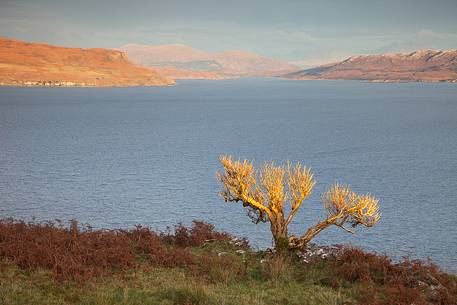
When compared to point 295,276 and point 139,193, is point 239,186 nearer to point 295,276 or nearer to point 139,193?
point 295,276

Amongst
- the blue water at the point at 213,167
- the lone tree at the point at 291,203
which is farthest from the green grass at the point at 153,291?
the blue water at the point at 213,167

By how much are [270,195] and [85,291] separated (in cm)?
1000

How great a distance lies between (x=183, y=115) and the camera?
491ft

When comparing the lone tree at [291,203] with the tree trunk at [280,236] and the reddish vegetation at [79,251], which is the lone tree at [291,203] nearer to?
the tree trunk at [280,236]

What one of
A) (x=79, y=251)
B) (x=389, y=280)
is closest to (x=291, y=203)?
(x=389, y=280)

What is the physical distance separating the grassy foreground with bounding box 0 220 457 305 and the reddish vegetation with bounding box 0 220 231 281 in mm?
37

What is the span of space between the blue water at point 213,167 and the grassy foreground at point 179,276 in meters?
13.3

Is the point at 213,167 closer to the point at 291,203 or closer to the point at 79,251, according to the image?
the point at 291,203

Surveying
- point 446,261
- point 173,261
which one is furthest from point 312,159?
point 173,261

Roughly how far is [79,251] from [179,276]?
3.97m

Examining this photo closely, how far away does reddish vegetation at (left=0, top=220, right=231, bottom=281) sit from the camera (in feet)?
61.2

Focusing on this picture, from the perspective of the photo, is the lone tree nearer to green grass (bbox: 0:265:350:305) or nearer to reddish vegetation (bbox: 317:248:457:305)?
reddish vegetation (bbox: 317:248:457:305)

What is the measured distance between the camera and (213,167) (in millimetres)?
65125

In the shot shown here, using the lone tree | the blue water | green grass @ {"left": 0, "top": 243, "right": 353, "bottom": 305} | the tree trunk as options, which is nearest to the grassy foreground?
green grass @ {"left": 0, "top": 243, "right": 353, "bottom": 305}
